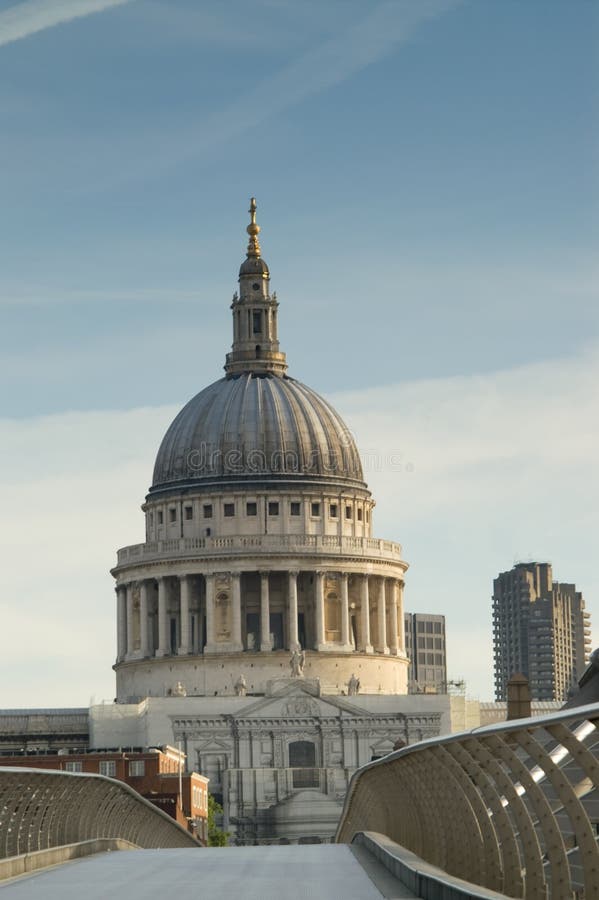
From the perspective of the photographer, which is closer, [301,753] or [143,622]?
[301,753]

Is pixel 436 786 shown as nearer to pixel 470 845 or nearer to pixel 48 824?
pixel 470 845

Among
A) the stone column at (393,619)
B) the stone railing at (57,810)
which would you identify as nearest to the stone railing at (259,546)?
the stone column at (393,619)

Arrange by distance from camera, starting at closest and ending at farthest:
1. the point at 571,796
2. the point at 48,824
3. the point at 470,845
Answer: the point at 571,796 < the point at 470,845 < the point at 48,824

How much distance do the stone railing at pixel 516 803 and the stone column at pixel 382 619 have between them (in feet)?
453

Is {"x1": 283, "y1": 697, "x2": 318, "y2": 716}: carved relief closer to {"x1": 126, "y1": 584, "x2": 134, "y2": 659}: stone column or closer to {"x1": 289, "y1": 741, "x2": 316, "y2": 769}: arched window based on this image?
{"x1": 289, "y1": 741, "x2": 316, "y2": 769}: arched window

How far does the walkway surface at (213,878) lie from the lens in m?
27.0

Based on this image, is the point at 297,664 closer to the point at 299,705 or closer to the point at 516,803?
the point at 299,705

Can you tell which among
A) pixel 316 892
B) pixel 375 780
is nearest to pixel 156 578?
pixel 375 780

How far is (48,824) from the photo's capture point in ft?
114

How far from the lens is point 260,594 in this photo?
16725cm

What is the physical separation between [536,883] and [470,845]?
14.2ft

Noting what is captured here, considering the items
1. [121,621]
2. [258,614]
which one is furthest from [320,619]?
[121,621]

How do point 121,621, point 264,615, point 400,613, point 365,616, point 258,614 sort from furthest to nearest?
point 400,613, point 121,621, point 365,616, point 258,614, point 264,615

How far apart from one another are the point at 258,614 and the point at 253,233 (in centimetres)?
3837
